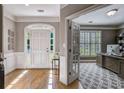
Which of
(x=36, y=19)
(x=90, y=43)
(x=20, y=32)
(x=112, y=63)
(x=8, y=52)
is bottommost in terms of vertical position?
(x=112, y=63)

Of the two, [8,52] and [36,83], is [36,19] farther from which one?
[36,83]

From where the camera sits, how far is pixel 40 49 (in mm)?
7992

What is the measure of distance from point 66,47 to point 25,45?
364cm

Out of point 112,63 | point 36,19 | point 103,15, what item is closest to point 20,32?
point 36,19

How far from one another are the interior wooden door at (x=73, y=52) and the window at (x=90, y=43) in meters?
5.18

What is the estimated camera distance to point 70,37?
16.1 ft

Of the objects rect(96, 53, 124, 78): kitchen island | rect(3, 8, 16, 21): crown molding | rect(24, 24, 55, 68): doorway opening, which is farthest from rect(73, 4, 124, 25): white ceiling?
rect(3, 8, 16, 21): crown molding

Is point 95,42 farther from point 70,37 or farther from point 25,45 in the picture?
point 70,37

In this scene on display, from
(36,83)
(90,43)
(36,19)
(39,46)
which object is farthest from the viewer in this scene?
(90,43)

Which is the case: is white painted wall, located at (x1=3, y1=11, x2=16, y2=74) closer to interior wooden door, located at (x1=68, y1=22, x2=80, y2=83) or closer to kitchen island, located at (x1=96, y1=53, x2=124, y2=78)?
interior wooden door, located at (x1=68, y1=22, x2=80, y2=83)

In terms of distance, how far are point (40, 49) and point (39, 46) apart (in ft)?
0.54

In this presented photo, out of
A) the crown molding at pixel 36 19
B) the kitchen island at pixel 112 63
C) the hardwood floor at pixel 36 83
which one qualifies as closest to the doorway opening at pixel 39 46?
the crown molding at pixel 36 19

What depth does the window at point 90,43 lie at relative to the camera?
424 inches

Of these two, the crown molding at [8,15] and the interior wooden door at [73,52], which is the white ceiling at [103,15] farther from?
the crown molding at [8,15]
